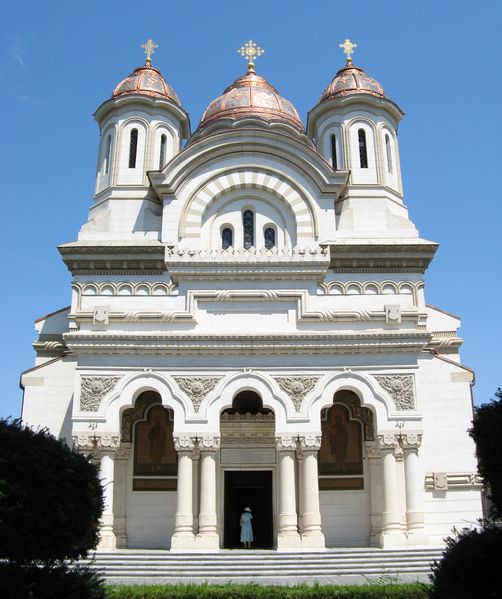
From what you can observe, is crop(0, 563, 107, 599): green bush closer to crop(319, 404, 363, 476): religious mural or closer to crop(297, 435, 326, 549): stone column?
crop(297, 435, 326, 549): stone column

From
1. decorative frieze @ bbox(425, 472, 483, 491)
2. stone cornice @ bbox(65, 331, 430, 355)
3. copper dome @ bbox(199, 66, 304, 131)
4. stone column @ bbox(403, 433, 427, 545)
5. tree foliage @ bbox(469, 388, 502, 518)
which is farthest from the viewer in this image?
copper dome @ bbox(199, 66, 304, 131)

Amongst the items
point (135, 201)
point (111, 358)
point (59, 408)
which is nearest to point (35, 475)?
point (111, 358)

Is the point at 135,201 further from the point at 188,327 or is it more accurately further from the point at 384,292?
the point at 384,292

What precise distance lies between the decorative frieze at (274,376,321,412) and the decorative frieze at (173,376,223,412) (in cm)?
184

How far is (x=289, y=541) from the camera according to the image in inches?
727

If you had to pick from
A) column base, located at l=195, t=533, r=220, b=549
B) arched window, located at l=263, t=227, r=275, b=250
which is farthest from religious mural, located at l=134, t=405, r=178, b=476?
arched window, located at l=263, t=227, r=275, b=250

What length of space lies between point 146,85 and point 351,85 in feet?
28.0

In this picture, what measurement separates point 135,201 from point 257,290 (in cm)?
783

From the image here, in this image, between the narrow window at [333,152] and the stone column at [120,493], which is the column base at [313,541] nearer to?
the stone column at [120,493]

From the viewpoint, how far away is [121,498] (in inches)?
832

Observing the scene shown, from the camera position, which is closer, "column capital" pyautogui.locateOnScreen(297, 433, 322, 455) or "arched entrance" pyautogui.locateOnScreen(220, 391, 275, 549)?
"column capital" pyautogui.locateOnScreen(297, 433, 322, 455)

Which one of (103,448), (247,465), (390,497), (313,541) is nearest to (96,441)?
Result: (103,448)

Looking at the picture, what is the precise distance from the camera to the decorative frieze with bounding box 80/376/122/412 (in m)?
19.7

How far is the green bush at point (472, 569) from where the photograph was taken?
28.0 ft
